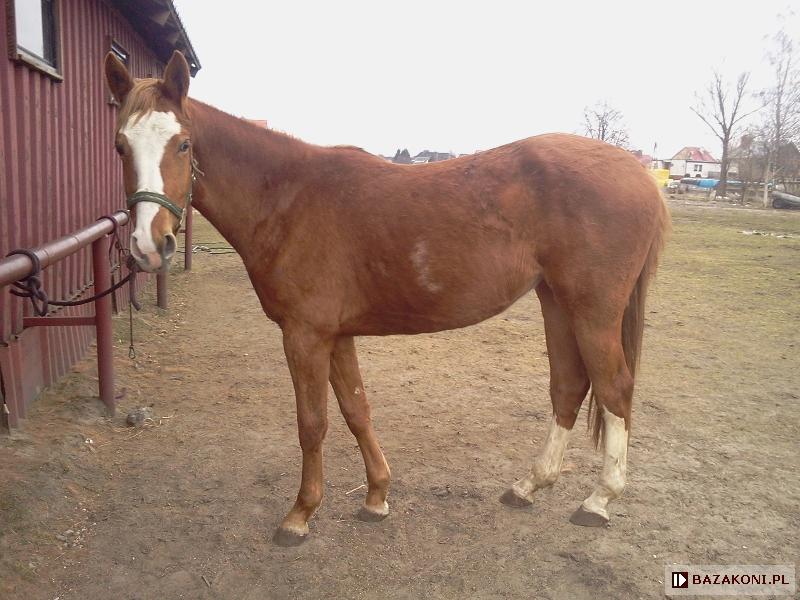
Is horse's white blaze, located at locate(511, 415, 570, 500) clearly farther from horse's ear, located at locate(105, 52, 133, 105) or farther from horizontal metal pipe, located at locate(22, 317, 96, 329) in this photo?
horizontal metal pipe, located at locate(22, 317, 96, 329)

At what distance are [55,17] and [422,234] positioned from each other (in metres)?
4.13

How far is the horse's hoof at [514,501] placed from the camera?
313 cm

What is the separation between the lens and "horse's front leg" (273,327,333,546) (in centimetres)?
270

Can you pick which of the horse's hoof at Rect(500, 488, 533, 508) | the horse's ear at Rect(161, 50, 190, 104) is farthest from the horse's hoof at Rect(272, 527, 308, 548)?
the horse's ear at Rect(161, 50, 190, 104)

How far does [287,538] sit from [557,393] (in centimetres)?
170

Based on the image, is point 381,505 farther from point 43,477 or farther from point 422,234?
point 43,477

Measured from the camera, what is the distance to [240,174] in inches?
109

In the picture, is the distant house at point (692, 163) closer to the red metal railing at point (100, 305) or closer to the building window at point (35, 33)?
the building window at point (35, 33)

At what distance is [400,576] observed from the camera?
2543 millimetres

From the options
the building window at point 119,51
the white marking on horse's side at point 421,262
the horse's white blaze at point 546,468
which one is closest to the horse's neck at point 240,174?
the white marking on horse's side at point 421,262

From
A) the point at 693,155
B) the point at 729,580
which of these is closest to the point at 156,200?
the point at 729,580

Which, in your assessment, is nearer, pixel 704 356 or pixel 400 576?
pixel 400 576

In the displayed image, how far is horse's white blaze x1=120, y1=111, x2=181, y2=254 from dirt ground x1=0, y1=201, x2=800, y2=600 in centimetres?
153

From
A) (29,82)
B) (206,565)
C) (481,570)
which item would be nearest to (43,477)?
(206,565)
